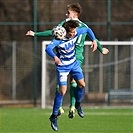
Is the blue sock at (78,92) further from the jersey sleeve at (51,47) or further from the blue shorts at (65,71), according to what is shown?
the jersey sleeve at (51,47)

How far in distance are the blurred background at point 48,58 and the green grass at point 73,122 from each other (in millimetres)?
2269

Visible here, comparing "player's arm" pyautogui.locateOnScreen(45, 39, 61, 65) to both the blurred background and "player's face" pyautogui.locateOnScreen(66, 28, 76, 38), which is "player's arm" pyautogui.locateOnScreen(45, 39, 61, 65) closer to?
"player's face" pyautogui.locateOnScreen(66, 28, 76, 38)

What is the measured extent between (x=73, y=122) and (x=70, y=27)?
4.54 meters

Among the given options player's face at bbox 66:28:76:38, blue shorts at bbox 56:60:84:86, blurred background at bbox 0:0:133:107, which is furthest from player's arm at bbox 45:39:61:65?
blurred background at bbox 0:0:133:107

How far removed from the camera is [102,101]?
21.3m

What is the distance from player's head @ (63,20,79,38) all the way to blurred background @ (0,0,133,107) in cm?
896

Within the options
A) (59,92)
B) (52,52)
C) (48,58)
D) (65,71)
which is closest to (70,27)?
(52,52)

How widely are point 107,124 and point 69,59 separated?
3750 mm

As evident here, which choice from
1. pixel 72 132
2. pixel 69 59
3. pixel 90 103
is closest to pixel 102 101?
pixel 90 103

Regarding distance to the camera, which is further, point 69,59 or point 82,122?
point 82,122

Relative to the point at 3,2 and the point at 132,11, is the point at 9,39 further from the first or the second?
the point at 132,11

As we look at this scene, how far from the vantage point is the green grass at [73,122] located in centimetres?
1374

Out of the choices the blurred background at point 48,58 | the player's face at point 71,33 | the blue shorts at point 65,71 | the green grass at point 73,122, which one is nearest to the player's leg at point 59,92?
the blue shorts at point 65,71

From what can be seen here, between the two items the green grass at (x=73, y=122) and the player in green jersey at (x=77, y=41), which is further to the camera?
the green grass at (x=73, y=122)
